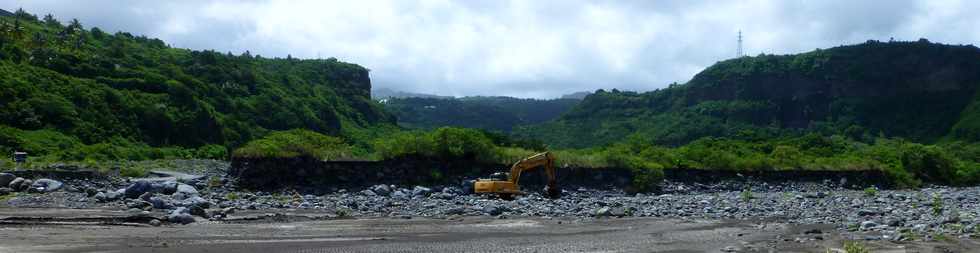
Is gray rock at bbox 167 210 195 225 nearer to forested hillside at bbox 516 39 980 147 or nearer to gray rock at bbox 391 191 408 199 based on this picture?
gray rock at bbox 391 191 408 199

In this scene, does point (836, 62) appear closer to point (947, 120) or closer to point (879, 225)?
point (947, 120)

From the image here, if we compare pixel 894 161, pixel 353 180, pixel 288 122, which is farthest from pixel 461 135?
pixel 288 122

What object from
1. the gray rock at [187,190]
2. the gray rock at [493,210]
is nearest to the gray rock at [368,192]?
the gray rock at [187,190]

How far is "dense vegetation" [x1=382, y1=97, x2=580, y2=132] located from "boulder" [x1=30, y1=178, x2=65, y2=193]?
110076 mm

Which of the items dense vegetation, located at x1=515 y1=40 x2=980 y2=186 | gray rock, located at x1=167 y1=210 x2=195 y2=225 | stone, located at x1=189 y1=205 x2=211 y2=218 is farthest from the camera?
dense vegetation, located at x1=515 y1=40 x2=980 y2=186

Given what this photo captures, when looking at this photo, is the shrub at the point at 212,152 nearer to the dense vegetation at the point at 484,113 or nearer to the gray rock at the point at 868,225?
the dense vegetation at the point at 484,113

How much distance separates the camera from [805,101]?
118500 millimetres

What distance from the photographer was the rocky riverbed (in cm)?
1873

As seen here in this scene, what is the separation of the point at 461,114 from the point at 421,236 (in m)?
137

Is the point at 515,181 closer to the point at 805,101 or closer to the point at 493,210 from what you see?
the point at 493,210

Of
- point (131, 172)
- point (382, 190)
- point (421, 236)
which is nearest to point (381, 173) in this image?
point (382, 190)

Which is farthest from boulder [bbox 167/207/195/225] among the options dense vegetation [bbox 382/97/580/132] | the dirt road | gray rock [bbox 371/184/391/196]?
dense vegetation [bbox 382/97/580/132]

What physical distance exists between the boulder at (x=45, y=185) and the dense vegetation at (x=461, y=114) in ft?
361

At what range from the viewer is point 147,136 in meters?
62.9
